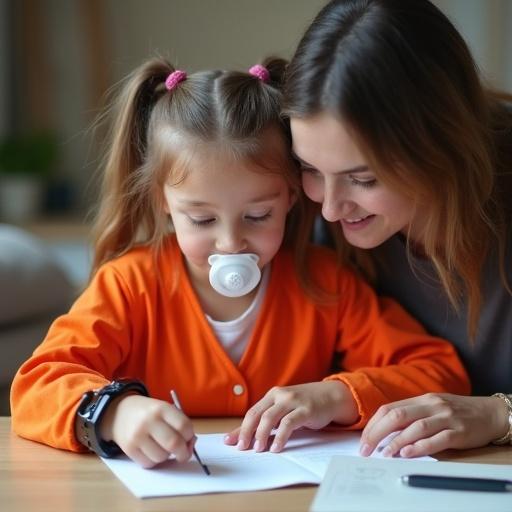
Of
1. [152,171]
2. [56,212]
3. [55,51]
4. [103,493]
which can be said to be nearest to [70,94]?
[55,51]

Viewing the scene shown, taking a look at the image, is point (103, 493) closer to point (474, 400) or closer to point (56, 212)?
point (474, 400)

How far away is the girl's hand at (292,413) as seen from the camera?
113cm

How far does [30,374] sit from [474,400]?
0.55m

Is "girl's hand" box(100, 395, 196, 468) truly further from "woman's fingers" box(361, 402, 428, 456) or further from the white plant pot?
the white plant pot

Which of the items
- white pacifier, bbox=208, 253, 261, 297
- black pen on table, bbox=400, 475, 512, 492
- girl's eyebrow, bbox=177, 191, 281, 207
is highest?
girl's eyebrow, bbox=177, 191, 281, 207

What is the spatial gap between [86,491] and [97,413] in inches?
4.3

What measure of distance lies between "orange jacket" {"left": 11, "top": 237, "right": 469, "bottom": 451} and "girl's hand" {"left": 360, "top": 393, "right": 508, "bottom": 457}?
0.08 meters

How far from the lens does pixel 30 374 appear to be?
1215 millimetres

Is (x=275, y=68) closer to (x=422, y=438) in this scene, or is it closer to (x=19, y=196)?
(x=422, y=438)

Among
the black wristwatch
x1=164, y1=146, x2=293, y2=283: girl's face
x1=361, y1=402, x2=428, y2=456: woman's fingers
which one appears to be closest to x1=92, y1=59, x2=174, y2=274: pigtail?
x1=164, y1=146, x2=293, y2=283: girl's face

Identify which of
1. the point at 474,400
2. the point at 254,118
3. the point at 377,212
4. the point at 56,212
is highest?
the point at 254,118

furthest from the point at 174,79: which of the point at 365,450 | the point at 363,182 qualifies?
the point at 365,450

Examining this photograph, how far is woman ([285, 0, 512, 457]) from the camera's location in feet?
3.73

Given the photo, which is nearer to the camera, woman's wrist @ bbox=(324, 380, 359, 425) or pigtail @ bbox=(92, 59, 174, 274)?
woman's wrist @ bbox=(324, 380, 359, 425)
